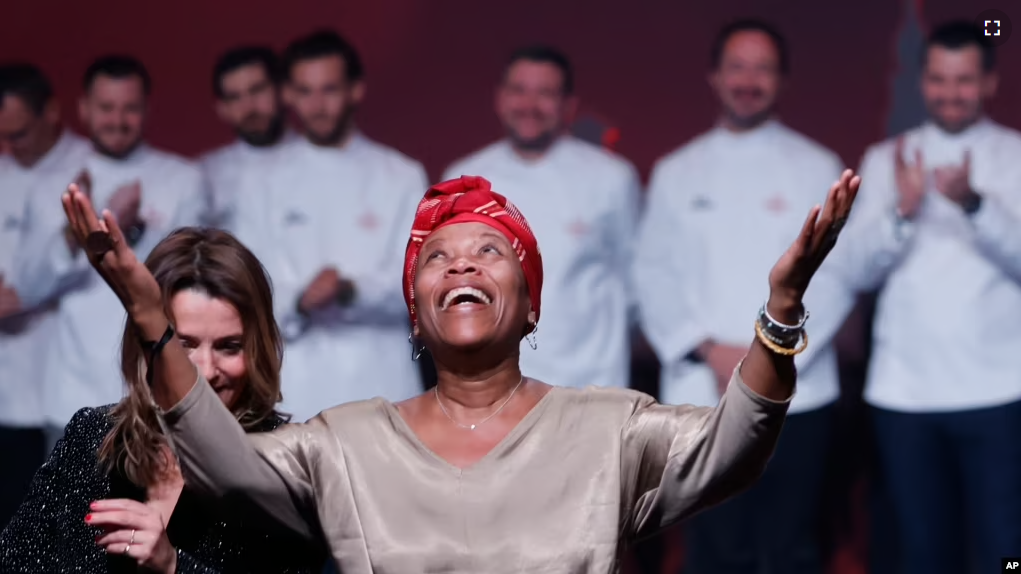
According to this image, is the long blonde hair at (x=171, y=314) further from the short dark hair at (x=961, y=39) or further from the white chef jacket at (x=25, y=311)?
the short dark hair at (x=961, y=39)

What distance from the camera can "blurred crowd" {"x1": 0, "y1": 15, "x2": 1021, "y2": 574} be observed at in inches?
154

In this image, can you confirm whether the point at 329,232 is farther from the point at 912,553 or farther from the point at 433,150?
the point at 912,553

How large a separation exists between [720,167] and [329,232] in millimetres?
1273

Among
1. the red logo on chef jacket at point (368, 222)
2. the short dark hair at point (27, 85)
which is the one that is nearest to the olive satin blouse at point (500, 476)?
the red logo on chef jacket at point (368, 222)

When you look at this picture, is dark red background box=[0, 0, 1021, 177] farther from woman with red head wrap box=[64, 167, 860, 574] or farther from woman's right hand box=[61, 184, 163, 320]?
woman's right hand box=[61, 184, 163, 320]

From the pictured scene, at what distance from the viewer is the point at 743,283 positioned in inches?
156

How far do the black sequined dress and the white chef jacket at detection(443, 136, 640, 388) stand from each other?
1942 millimetres

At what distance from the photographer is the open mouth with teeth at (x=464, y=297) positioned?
1.86 meters

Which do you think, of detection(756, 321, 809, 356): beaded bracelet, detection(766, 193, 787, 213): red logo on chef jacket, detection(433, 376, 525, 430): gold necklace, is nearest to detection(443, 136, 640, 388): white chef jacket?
detection(766, 193, 787, 213): red logo on chef jacket

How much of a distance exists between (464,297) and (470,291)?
0.05 feet

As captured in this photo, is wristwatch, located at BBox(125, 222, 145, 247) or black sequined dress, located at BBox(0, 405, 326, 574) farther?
wristwatch, located at BBox(125, 222, 145, 247)

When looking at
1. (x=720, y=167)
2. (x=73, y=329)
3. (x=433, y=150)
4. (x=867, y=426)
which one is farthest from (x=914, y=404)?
(x=73, y=329)

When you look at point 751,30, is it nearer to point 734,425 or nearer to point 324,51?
point 324,51

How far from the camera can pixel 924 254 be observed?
3959 mm
